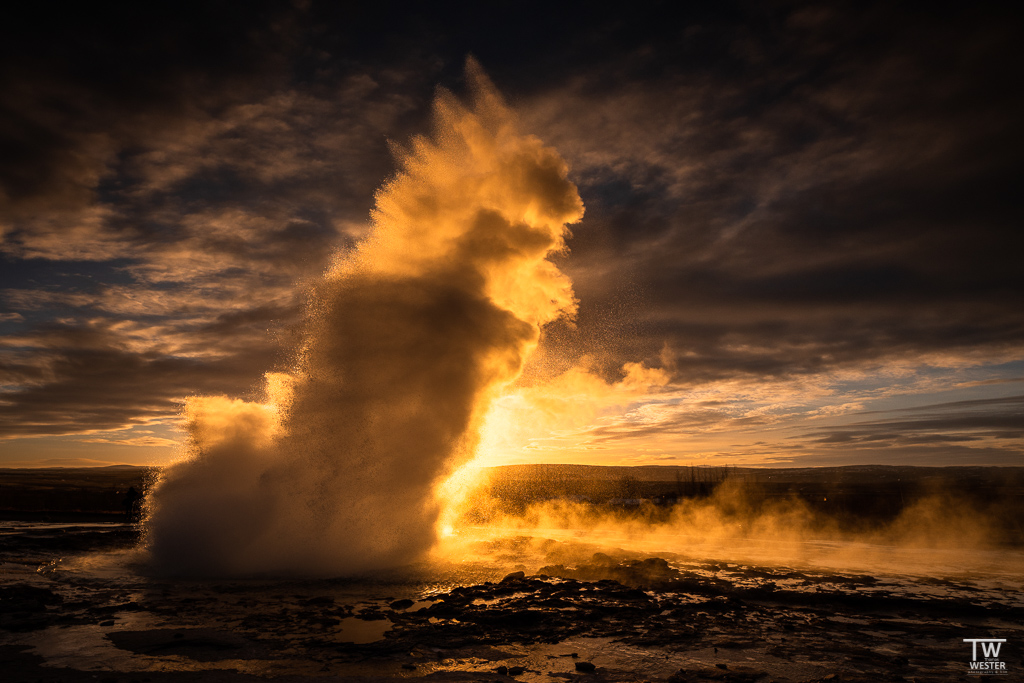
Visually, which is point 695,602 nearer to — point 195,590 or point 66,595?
point 195,590

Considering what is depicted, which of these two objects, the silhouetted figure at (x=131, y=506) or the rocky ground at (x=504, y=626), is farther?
the silhouetted figure at (x=131, y=506)

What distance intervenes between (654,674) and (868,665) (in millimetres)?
4241

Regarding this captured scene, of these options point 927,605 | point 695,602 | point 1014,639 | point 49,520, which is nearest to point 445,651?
point 695,602

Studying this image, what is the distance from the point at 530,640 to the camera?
11742 mm

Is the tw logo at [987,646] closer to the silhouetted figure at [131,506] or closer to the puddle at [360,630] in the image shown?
the puddle at [360,630]

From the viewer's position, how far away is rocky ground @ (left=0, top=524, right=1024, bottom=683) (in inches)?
383

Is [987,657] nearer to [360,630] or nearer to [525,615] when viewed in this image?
[525,615]

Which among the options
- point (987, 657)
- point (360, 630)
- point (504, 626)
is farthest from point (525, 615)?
point (987, 657)

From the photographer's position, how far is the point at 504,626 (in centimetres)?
1267

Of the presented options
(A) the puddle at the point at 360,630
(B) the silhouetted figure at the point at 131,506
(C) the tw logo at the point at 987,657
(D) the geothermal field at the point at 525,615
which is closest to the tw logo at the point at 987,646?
(C) the tw logo at the point at 987,657

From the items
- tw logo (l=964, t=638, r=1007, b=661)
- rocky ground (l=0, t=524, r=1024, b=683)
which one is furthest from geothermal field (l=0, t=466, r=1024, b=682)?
tw logo (l=964, t=638, r=1007, b=661)

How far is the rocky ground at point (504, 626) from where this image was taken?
973 cm

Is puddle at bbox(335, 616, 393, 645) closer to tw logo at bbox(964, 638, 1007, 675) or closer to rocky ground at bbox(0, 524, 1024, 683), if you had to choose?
rocky ground at bbox(0, 524, 1024, 683)

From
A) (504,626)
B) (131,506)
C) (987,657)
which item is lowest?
(131,506)
